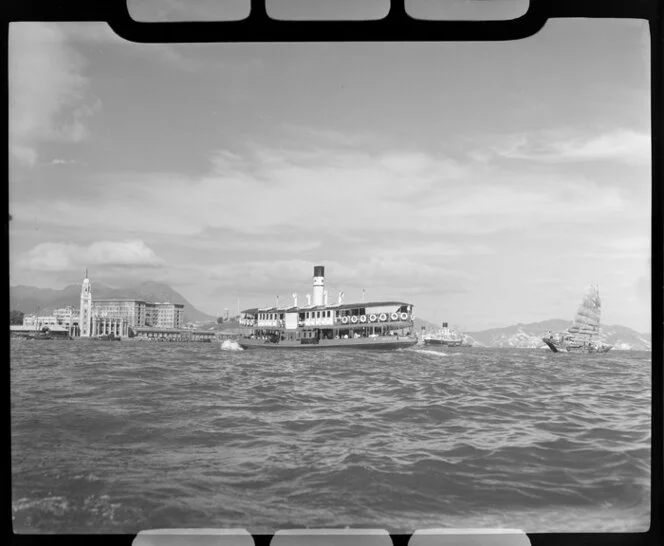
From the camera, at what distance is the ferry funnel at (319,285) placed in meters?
2.47

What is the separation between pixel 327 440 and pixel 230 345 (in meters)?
0.75

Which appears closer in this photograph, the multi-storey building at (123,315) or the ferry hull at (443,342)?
Answer: the multi-storey building at (123,315)

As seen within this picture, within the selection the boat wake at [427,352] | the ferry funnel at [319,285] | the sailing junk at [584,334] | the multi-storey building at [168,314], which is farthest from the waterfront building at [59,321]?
the sailing junk at [584,334]

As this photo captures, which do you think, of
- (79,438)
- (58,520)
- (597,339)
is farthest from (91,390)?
(597,339)

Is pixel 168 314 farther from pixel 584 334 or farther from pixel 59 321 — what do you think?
pixel 584 334

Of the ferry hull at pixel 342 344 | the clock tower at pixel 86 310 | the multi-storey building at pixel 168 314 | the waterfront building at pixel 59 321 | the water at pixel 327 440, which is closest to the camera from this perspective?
the water at pixel 327 440

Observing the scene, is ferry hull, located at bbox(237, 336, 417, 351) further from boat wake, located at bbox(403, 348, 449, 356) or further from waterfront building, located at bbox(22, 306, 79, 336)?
waterfront building, located at bbox(22, 306, 79, 336)

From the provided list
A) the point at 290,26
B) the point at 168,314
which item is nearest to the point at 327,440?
the point at 168,314

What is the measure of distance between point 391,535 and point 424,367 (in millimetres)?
1097

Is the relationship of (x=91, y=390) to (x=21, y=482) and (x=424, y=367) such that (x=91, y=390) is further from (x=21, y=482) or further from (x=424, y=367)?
(x=424, y=367)

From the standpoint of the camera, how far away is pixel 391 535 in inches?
63.8

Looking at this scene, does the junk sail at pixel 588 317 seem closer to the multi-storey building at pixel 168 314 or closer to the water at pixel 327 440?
the water at pixel 327 440

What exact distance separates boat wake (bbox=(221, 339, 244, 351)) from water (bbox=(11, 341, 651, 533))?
5cm

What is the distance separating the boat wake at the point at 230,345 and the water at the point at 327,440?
5 centimetres
